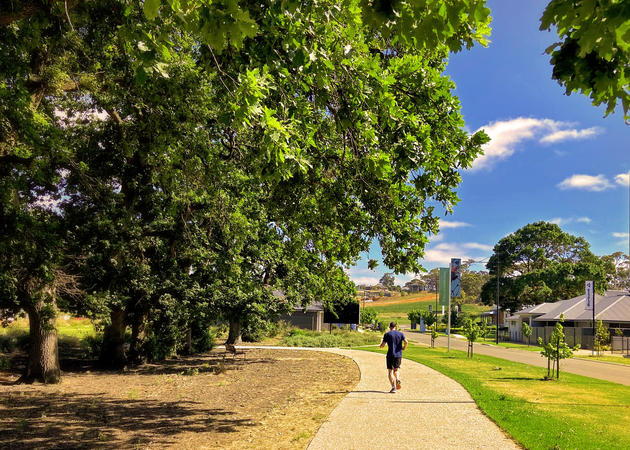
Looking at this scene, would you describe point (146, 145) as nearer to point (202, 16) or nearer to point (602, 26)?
point (202, 16)

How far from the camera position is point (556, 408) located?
9359 millimetres

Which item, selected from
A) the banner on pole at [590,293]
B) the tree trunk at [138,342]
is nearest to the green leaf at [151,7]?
the tree trunk at [138,342]

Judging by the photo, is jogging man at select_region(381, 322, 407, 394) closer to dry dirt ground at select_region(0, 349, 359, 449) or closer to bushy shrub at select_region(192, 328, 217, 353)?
dry dirt ground at select_region(0, 349, 359, 449)

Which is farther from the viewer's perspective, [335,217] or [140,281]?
[140,281]

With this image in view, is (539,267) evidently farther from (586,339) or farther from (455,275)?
(455,275)

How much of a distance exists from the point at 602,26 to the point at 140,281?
15.5 metres

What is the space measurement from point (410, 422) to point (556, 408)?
13.0 feet

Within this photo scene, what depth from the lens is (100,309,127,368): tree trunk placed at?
1750cm

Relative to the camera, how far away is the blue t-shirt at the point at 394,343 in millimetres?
10867

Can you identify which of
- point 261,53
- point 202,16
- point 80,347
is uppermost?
point 261,53

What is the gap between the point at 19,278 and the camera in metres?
11.7

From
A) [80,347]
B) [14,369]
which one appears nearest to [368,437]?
[14,369]

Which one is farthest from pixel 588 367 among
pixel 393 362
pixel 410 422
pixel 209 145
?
pixel 209 145

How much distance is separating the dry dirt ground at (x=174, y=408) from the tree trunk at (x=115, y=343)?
3.86 ft
